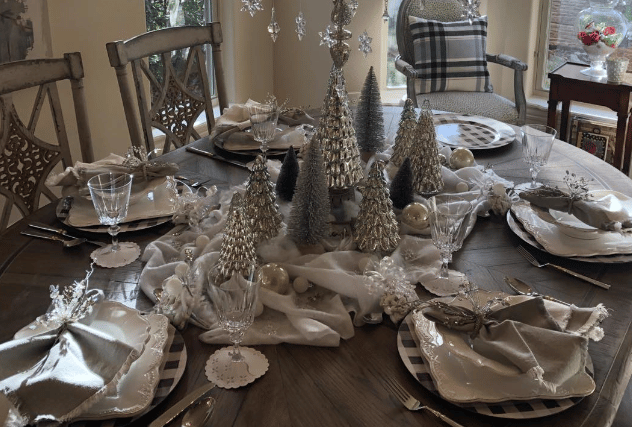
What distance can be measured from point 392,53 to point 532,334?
320 centimetres

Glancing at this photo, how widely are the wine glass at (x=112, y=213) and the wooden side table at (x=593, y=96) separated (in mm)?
2547

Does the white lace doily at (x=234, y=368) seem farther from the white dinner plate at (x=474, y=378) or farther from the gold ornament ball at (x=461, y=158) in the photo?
the gold ornament ball at (x=461, y=158)

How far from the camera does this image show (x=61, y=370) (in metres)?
0.86

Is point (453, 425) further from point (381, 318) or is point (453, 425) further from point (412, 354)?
point (381, 318)

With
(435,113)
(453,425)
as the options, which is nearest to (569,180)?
(435,113)

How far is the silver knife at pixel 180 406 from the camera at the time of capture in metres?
0.83

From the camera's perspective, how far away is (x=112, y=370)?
0.86 m

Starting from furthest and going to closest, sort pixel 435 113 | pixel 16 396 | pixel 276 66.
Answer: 1. pixel 276 66
2. pixel 435 113
3. pixel 16 396

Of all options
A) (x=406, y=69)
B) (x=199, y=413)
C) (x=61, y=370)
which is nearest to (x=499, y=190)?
(x=199, y=413)

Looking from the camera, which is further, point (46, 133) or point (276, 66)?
point (276, 66)

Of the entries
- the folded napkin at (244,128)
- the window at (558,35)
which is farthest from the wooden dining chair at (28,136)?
the window at (558,35)

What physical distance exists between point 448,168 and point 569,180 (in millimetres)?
286

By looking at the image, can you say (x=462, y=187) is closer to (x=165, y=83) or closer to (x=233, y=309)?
(x=233, y=309)

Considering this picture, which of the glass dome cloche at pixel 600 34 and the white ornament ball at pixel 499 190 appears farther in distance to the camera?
the glass dome cloche at pixel 600 34
